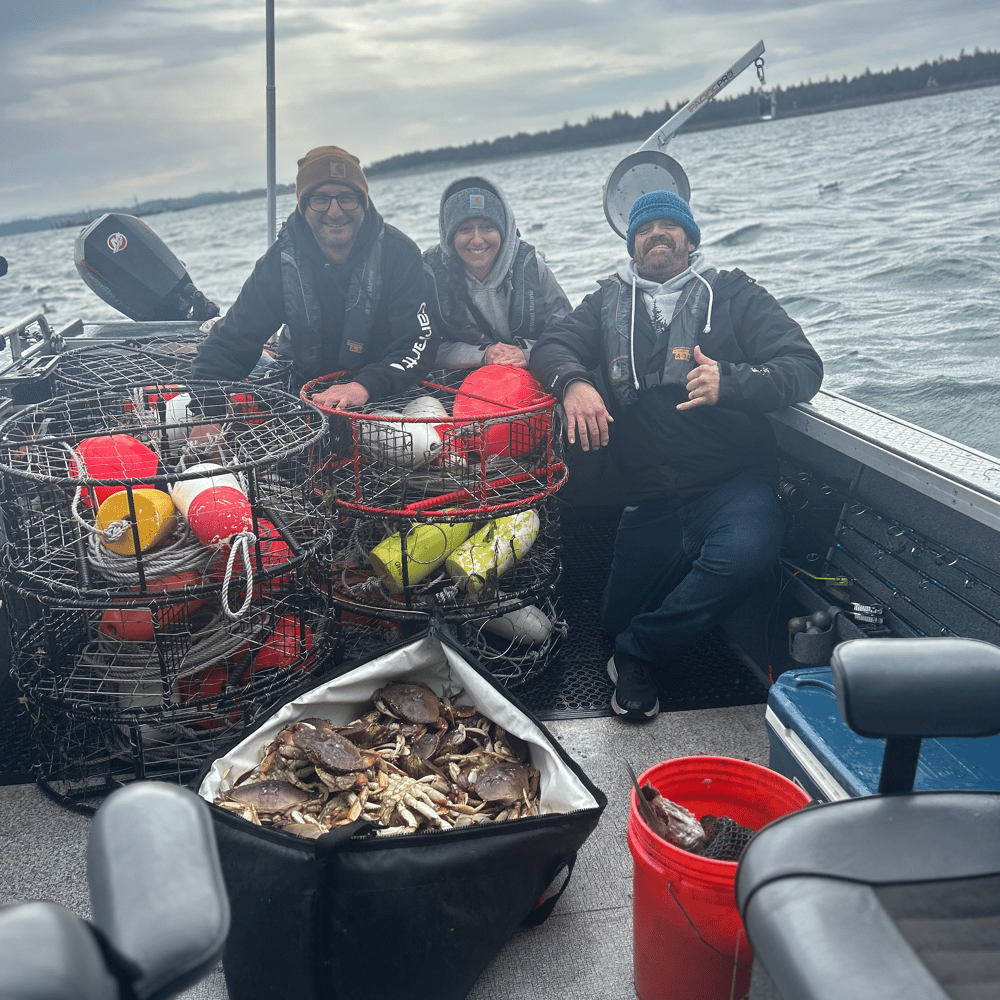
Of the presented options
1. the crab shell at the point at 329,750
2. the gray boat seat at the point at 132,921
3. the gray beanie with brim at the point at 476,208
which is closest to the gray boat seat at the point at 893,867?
the gray boat seat at the point at 132,921

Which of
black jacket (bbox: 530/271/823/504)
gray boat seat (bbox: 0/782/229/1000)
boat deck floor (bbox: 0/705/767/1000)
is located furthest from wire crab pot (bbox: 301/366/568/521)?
gray boat seat (bbox: 0/782/229/1000)

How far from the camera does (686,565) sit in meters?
2.84

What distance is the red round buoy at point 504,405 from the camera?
265 centimetres

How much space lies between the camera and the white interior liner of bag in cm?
180

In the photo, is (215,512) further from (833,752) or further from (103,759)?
(833,752)

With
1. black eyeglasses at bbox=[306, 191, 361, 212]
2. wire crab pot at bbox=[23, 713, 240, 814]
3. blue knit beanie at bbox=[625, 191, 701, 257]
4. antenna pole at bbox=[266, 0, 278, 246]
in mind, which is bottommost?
wire crab pot at bbox=[23, 713, 240, 814]

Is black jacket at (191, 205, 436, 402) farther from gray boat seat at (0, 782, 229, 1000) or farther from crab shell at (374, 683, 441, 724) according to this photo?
gray boat seat at (0, 782, 229, 1000)

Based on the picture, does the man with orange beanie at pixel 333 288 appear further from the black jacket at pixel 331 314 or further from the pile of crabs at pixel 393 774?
the pile of crabs at pixel 393 774

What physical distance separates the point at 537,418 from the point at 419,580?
0.66 meters

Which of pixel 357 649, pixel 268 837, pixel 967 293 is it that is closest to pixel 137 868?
pixel 268 837

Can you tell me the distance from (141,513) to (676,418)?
5.68 feet

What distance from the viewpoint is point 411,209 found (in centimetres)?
3027

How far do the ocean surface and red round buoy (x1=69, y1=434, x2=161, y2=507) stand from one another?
2108 millimetres

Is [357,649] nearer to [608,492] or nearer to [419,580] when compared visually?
[419,580]
